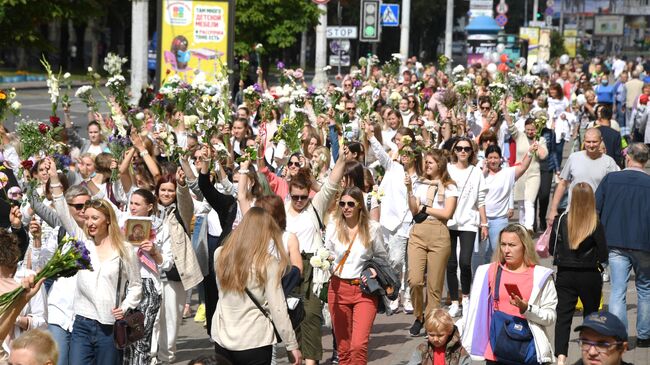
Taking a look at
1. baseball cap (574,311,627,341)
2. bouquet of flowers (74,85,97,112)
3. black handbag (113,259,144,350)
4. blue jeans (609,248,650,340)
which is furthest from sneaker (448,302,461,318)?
baseball cap (574,311,627,341)

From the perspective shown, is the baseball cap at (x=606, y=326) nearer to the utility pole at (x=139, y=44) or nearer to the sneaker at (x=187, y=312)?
the sneaker at (x=187, y=312)

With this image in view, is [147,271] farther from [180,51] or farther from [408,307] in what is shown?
[180,51]

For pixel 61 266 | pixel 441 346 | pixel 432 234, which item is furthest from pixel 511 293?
pixel 432 234

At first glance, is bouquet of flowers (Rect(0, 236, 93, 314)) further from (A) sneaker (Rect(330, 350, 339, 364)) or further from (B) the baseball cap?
(A) sneaker (Rect(330, 350, 339, 364))

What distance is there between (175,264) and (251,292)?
2.64 meters

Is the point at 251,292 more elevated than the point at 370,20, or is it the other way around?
the point at 370,20

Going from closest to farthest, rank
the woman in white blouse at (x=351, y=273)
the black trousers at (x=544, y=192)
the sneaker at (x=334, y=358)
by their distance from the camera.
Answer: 1. the woman in white blouse at (x=351, y=273)
2. the sneaker at (x=334, y=358)
3. the black trousers at (x=544, y=192)

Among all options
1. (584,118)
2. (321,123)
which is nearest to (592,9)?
(584,118)

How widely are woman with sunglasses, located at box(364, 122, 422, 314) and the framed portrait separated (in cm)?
336

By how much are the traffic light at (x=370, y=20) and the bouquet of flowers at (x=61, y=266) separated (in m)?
19.8

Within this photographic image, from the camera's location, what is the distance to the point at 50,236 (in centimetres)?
917

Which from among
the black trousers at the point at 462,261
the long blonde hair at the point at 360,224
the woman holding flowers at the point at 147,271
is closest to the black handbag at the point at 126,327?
the woman holding flowers at the point at 147,271

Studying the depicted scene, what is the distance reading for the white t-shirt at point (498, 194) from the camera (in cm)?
1302

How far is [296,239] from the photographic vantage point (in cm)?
845
